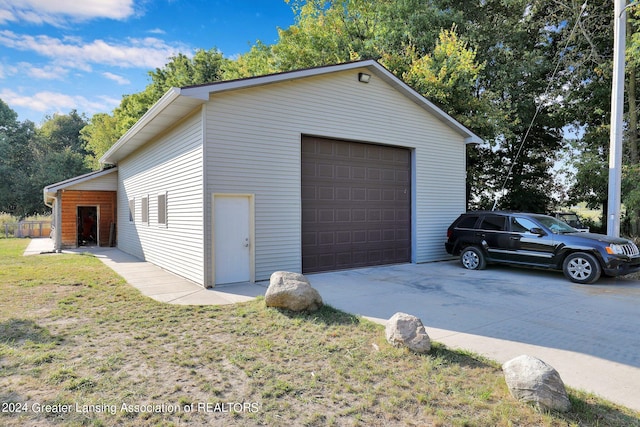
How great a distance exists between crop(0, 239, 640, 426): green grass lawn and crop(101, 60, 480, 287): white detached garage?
9.00ft

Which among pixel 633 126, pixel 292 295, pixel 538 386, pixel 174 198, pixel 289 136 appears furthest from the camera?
pixel 633 126

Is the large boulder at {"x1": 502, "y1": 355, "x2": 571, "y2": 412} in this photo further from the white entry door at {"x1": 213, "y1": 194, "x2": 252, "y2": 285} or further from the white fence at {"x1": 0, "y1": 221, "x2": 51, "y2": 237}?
the white fence at {"x1": 0, "y1": 221, "x2": 51, "y2": 237}

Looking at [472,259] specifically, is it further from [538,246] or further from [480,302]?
[480,302]

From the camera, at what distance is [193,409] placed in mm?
2986

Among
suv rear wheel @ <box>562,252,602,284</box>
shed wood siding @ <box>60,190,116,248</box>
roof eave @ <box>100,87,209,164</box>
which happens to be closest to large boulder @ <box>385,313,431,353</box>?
roof eave @ <box>100,87,209,164</box>

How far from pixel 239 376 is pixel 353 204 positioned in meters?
6.84

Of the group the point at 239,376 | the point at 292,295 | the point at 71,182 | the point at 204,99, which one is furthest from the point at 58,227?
the point at 239,376

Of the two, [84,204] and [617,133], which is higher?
[617,133]

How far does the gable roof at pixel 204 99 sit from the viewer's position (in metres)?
7.18

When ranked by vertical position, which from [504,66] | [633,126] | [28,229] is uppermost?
[504,66]

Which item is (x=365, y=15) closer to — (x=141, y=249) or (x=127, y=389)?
(x=141, y=249)

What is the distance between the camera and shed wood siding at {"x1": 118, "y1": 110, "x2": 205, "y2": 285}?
7.81 m

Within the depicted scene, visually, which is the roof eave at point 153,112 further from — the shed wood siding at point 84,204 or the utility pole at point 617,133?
the utility pole at point 617,133

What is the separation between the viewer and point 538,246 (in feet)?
28.5
